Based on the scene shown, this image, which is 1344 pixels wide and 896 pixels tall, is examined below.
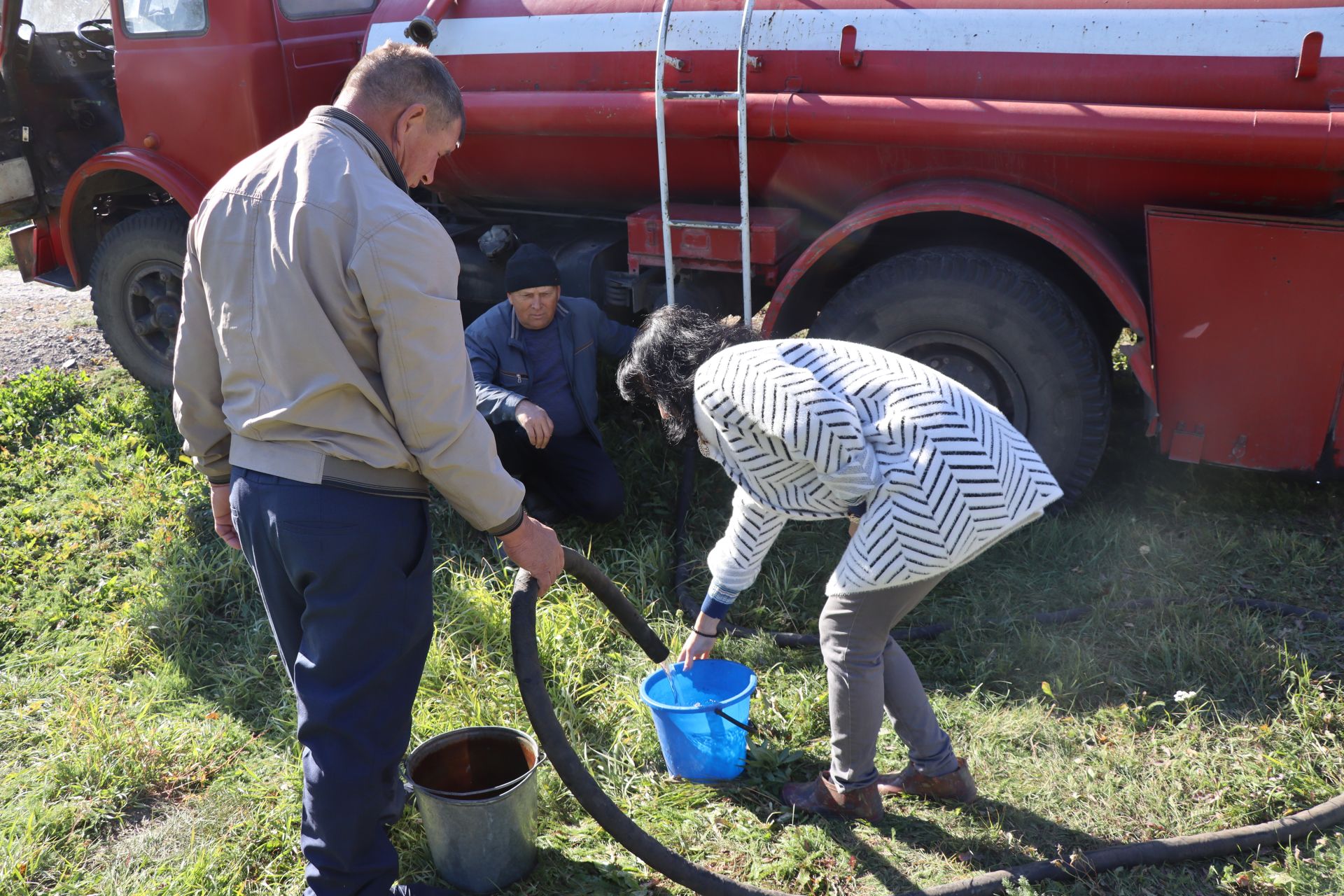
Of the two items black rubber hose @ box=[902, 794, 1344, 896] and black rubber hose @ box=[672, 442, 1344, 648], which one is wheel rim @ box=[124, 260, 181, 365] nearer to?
black rubber hose @ box=[672, 442, 1344, 648]

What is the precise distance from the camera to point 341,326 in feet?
6.91

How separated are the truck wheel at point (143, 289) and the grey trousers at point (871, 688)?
4339 mm

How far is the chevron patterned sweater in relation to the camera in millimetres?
2330

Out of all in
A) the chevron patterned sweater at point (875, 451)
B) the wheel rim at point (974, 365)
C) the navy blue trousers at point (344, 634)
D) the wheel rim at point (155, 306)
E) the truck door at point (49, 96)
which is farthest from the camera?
the truck door at point (49, 96)

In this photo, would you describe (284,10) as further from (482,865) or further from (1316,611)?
(1316,611)

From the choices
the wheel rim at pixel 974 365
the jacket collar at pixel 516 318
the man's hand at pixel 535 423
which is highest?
the jacket collar at pixel 516 318

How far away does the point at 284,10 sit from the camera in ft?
16.1

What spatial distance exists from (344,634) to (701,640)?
3.13ft

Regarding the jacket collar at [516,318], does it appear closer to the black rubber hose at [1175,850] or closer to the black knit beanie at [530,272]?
the black knit beanie at [530,272]

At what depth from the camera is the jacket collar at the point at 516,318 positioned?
4.21 meters

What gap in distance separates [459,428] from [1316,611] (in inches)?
111

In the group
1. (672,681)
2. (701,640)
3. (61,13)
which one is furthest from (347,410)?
(61,13)

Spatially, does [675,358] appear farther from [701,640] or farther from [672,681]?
[672,681]

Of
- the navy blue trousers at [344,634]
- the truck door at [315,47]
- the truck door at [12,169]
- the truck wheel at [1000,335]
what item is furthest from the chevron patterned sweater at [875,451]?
the truck door at [12,169]
